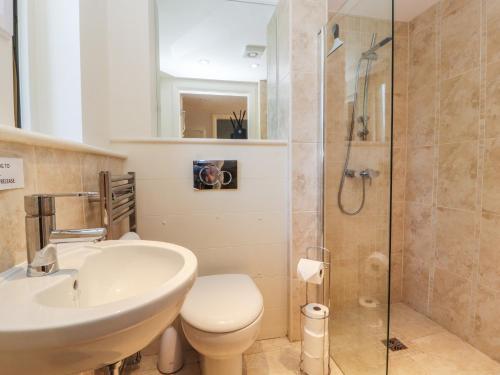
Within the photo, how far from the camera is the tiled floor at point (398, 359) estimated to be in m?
1.21

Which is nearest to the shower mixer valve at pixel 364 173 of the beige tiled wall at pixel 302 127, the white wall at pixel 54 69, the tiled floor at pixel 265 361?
the beige tiled wall at pixel 302 127

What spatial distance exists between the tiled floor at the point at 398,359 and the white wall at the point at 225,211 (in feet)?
0.45

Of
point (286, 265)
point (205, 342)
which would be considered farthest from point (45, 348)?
point (286, 265)

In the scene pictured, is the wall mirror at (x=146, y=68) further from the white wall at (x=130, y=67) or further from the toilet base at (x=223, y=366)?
the toilet base at (x=223, y=366)

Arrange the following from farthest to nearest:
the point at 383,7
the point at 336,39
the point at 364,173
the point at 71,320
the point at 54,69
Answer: the point at 336,39 → the point at 364,173 → the point at 383,7 → the point at 54,69 → the point at 71,320

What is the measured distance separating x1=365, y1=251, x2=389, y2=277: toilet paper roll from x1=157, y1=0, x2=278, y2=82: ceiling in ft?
4.32

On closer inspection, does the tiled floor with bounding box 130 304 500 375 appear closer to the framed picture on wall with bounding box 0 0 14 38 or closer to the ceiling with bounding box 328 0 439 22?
the ceiling with bounding box 328 0 439 22

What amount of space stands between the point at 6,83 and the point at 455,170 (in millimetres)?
2173

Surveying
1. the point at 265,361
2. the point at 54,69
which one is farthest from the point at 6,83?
the point at 265,361

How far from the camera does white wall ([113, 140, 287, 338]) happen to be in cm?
138

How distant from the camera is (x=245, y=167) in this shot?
4.79 ft

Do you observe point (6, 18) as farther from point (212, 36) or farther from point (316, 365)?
point (316, 365)

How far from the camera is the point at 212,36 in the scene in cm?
164

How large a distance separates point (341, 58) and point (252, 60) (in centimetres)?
66
